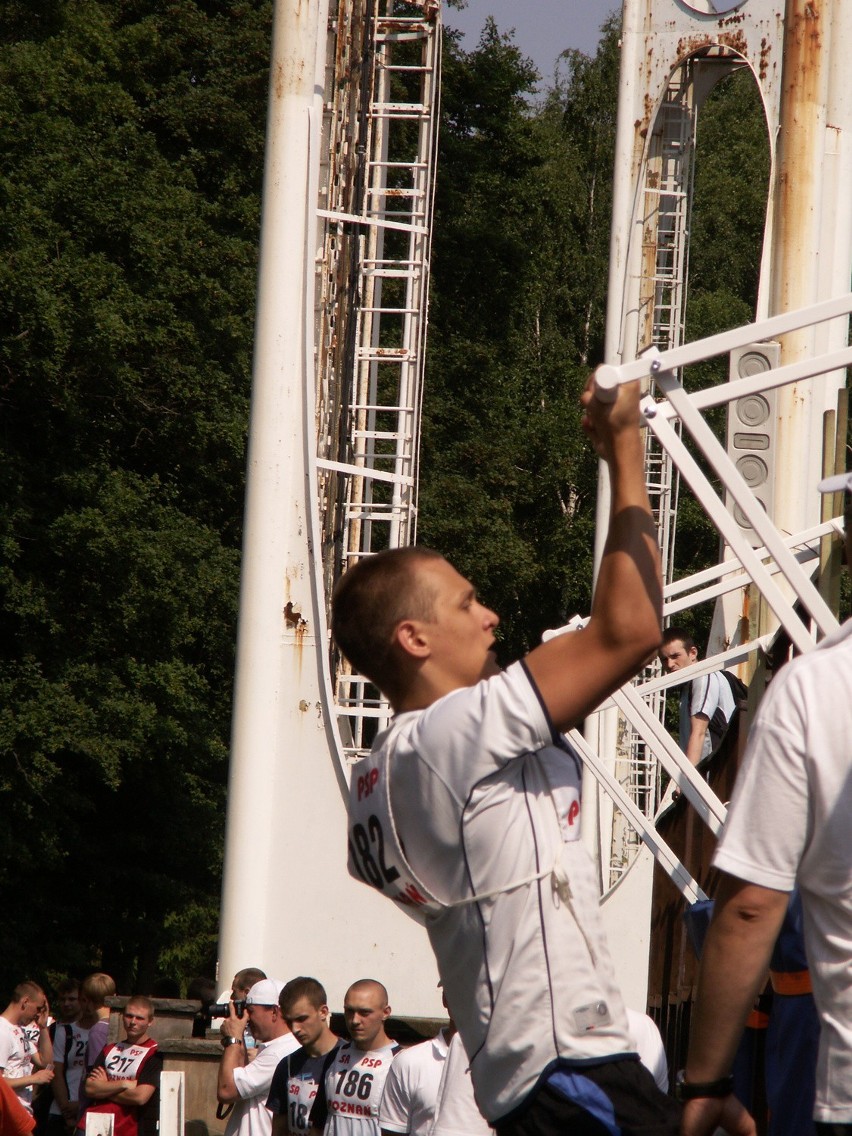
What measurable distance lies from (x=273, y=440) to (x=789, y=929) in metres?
8.91

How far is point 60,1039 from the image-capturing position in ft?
47.6

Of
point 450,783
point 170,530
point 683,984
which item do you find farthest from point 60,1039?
point 450,783

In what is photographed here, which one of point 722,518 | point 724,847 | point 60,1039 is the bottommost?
point 60,1039

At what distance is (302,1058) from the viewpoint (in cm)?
814

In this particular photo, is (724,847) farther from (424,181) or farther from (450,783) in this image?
(424,181)

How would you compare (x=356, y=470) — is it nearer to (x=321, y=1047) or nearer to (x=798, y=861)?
(x=321, y=1047)

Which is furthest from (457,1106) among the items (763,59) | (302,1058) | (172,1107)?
(763,59)

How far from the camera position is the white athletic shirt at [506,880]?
9.26 feet

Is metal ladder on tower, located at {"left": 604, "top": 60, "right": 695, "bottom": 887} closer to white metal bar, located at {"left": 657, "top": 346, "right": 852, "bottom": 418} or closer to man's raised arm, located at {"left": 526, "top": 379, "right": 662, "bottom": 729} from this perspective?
white metal bar, located at {"left": 657, "top": 346, "right": 852, "bottom": 418}

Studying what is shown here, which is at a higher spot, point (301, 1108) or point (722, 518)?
point (722, 518)

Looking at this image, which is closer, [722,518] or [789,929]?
[722,518]

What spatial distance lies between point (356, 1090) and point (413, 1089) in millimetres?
612

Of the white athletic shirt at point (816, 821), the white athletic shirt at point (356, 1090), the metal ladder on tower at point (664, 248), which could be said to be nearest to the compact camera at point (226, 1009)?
the white athletic shirt at point (356, 1090)

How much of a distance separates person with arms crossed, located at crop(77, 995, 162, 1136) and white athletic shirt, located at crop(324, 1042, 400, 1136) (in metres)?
3.91
